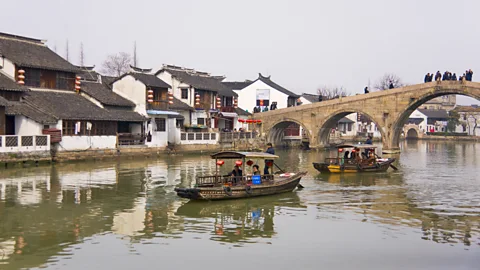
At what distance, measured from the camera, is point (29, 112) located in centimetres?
3070

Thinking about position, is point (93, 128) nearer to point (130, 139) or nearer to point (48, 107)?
point (48, 107)

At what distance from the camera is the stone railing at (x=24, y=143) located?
2825 cm

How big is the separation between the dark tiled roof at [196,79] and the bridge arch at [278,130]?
17.2ft

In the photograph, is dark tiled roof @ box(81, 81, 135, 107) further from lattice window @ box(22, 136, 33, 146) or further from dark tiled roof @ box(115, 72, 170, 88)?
Answer: lattice window @ box(22, 136, 33, 146)

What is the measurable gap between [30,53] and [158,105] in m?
9.27

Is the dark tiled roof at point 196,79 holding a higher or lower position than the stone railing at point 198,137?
higher

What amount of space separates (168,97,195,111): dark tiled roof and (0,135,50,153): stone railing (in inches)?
512

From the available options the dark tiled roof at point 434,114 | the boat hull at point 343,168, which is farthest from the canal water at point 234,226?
the dark tiled roof at point 434,114

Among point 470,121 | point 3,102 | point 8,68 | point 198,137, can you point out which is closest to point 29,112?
point 3,102

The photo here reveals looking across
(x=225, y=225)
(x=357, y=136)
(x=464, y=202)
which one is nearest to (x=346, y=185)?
(x=464, y=202)

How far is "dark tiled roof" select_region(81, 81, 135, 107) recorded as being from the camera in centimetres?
3659

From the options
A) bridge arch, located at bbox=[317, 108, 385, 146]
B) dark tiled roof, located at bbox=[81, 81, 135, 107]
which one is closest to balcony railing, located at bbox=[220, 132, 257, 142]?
bridge arch, located at bbox=[317, 108, 385, 146]

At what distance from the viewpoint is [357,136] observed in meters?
70.8

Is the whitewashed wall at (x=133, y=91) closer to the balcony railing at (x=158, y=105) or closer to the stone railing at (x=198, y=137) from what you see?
the balcony railing at (x=158, y=105)
